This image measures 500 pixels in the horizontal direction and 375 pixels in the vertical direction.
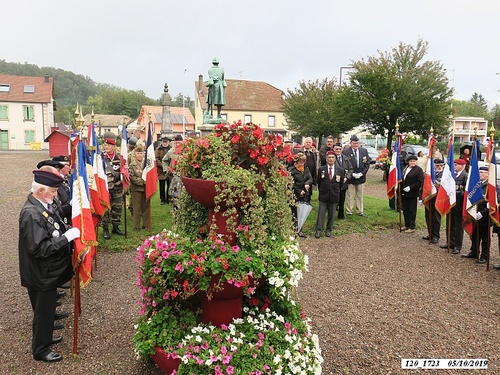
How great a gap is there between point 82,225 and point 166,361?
69.8 inches

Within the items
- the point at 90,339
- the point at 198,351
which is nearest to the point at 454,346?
the point at 198,351

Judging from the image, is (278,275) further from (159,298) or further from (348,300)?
(348,300)

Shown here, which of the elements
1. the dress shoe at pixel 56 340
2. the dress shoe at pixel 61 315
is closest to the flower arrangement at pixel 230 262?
the dress shoe at pixel 56 340

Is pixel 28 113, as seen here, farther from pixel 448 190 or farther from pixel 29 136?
pixel 448 190

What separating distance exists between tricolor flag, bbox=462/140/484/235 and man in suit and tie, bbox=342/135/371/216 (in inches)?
130

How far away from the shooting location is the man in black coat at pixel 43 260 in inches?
158

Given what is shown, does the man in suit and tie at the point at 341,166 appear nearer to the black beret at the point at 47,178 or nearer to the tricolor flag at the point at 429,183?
the tricolor flag at the point at 429,183

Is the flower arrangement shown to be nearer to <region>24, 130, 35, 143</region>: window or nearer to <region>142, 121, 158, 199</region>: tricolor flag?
<region>142, 121, 158, 199</region>: tricolor flag

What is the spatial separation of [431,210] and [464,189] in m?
1.11

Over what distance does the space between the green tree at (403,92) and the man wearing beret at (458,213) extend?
1001cm

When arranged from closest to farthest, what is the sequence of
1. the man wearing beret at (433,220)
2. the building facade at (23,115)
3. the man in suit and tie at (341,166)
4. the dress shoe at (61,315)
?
the dress shoe at (61,315), the man wearing beret at (433,220), the man in suit and tie at (341,166), the building facade at (23,115)

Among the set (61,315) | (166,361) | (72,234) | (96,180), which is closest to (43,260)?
(72,234)

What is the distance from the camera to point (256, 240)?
11.4ft

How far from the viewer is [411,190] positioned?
9641 mm
